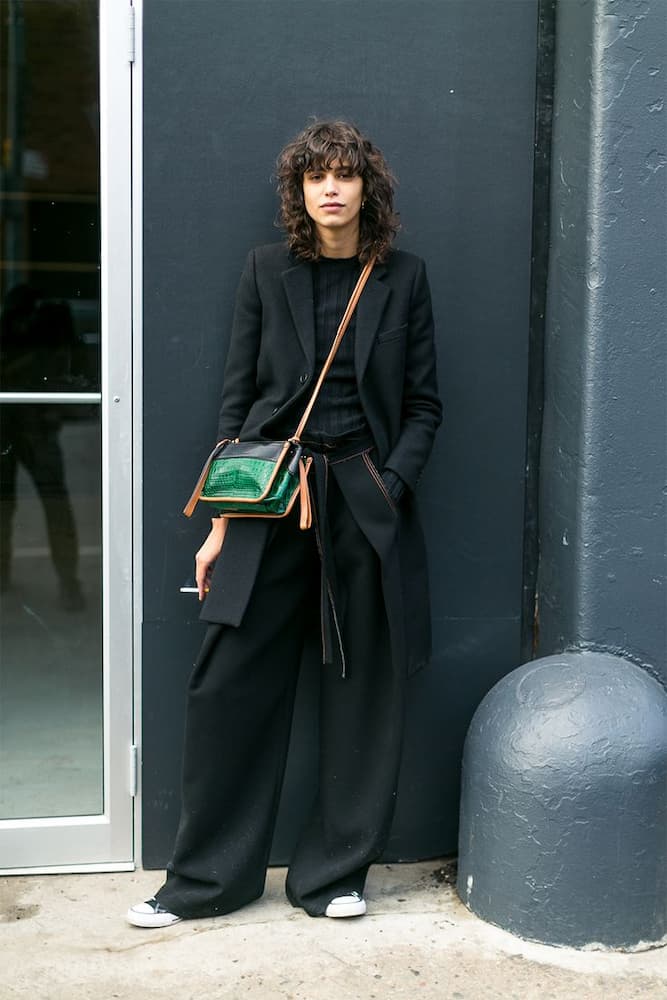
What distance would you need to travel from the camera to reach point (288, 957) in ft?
11.5

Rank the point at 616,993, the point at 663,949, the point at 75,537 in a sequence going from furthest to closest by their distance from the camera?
1. the point at 75,537
2. the point at 663,949
3. the point at 616,993

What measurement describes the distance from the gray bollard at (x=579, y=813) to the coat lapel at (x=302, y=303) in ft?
3.72

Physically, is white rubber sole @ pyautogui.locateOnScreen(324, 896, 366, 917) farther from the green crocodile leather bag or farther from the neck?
the neck

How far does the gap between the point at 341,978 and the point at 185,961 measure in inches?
16.1

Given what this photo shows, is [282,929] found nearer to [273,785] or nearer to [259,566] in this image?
[273,785]

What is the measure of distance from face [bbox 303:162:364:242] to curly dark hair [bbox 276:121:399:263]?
18 mm

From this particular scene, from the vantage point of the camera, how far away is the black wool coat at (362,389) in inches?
141

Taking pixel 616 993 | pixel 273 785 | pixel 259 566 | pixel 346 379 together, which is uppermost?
pixel 346 379

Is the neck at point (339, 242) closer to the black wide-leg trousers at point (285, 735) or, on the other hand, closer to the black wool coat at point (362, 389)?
the black wool coat at point (362, 389)

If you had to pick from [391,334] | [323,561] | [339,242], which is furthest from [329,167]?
[323,561]

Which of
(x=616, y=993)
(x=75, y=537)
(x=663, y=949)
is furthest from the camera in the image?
(x=75, y=537)

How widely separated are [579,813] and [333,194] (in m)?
1.74

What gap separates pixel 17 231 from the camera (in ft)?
13.3

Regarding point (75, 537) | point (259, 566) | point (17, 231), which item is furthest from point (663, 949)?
point (17, 231)
